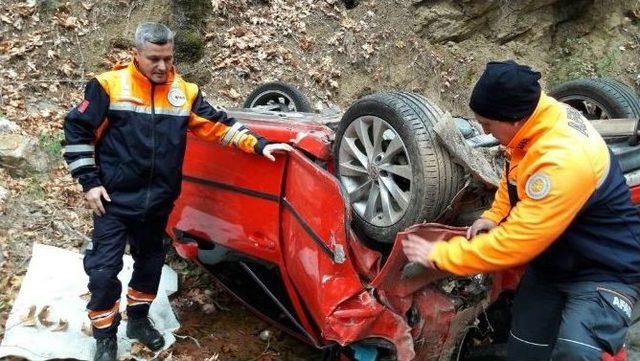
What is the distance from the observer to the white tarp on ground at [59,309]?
3.63 metres

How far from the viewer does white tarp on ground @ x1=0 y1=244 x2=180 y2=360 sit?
3.63 metres

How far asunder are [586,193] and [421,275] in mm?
897

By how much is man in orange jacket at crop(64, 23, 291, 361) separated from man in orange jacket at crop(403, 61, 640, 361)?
57.0 inches

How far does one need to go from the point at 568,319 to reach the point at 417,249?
690 mm

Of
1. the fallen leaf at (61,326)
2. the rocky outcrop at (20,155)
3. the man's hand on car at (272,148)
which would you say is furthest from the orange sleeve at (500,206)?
the rocky outcrop at (20,155)

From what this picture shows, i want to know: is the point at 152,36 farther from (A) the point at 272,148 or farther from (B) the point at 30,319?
(B) the point at 30,319

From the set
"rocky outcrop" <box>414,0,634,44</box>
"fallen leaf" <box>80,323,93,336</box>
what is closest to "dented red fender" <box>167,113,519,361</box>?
"fallen leaf" <box>80,323,93,336</box>

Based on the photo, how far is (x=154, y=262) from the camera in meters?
3.87

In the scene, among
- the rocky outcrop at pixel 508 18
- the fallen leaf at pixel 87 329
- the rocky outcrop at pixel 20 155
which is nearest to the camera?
the fallen leaf at pixel 87 329

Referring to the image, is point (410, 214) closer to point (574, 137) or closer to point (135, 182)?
point (574, 137)

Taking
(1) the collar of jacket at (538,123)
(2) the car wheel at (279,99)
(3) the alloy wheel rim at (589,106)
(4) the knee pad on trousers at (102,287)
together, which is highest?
(1) the collar of jacket at (538,123)

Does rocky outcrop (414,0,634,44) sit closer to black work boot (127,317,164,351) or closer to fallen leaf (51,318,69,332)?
black work boot (127,317,164,351)

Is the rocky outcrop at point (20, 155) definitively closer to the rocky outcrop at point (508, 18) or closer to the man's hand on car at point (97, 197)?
the man's hand on car at point (97, 197)

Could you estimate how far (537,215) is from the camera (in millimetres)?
2236
